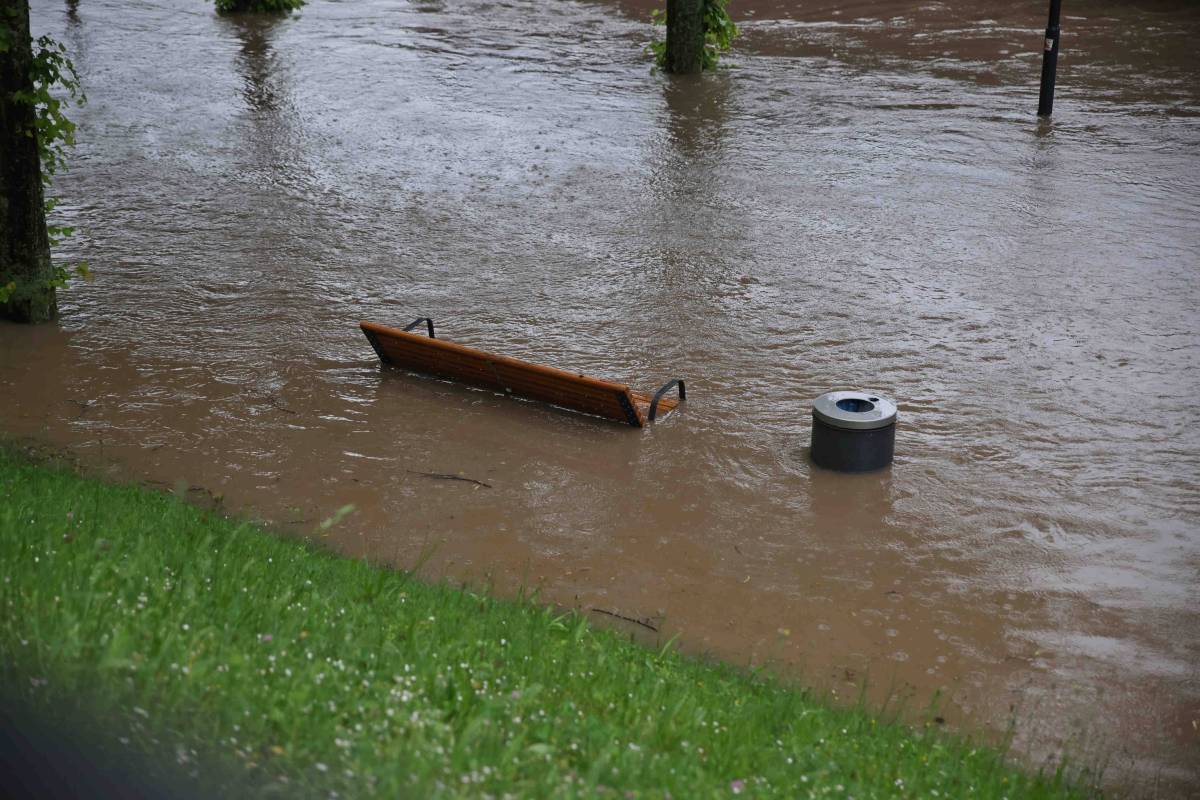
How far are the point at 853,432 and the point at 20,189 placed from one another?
274 inches

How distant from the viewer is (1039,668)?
638 centimetres

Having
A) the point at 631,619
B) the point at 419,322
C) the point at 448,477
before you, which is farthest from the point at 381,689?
the point at 419,322

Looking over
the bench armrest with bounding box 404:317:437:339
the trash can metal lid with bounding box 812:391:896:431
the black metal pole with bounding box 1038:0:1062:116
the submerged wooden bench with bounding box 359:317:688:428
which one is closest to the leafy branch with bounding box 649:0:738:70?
the black metal pole with bounding box 1038:0:1062:116

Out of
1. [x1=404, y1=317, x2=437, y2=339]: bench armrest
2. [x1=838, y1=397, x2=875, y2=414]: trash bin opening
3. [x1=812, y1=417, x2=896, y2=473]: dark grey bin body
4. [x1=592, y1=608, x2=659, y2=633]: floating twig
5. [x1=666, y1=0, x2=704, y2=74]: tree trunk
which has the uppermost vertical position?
[x1=666, y1=0, x2=704, y2=74]: tree trunk

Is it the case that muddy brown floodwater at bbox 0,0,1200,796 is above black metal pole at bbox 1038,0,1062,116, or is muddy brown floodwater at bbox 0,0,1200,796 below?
below

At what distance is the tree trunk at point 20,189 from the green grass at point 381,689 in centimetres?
474

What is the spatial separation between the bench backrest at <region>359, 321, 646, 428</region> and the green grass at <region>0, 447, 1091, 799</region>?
107 inches

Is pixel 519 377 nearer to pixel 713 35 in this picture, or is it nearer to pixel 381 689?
pixel 381 689

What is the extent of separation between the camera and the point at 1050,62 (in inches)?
632

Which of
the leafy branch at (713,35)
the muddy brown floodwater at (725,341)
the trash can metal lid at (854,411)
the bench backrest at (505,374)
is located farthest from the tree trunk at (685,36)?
the trash can metal lid at (854,411)

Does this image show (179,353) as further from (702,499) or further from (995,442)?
(995,442)

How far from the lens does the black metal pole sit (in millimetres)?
15930

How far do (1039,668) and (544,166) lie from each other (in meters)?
10.3

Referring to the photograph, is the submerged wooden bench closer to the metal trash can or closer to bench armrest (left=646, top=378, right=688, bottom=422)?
bench armrest (left=646, top=378, right=688, bottom=422)
